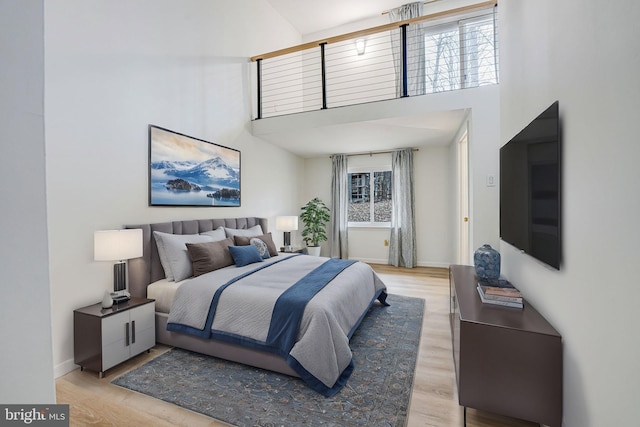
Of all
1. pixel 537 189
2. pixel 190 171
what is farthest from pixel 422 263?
pixel 190 171

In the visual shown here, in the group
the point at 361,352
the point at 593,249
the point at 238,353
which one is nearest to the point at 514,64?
the point at 593,249

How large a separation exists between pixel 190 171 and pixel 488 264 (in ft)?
10.2

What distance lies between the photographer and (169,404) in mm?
1729

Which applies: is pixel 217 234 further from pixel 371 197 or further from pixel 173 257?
pixel 371 197

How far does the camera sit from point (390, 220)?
571 centimetres

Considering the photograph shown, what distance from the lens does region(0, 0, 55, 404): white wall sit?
0.55m

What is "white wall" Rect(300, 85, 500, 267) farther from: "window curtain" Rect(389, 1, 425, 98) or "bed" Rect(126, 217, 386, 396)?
"bed" Rect(126, 217, 386, 396)

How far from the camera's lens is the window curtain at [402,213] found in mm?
5332

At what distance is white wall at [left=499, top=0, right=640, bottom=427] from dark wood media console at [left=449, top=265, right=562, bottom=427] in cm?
6

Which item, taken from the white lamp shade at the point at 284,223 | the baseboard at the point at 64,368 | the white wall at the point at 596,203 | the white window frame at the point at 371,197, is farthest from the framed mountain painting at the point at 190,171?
the white wall at the point at 596,203

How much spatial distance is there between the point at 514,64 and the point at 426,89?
9.04ft

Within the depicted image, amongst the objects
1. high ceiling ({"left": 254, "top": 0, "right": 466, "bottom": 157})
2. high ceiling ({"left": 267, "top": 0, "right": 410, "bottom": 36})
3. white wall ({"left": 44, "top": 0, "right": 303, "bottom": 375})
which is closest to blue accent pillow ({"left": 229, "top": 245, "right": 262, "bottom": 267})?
white wall ({"left": 44, "top": 0, "right": 303, "bottom": 375})

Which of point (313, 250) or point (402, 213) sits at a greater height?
point (402, 213)

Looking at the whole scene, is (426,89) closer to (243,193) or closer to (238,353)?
(243,193)
